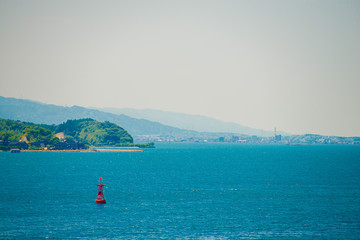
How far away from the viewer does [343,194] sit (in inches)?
4321

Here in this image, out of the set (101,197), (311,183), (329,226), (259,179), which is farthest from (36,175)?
(329,226)

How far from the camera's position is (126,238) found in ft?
214

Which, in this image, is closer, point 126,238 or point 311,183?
point 126,238

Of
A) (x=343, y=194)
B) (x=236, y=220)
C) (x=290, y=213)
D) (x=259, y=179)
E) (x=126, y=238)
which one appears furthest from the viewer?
(x=259, y=179)

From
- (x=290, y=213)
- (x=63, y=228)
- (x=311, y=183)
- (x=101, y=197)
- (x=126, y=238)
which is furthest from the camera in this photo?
(x=311, y=183)

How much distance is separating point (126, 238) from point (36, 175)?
92.1 meters

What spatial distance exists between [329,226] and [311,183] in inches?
2504

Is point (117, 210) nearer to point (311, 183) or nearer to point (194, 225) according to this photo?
point (194, 225)

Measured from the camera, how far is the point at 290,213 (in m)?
83.8

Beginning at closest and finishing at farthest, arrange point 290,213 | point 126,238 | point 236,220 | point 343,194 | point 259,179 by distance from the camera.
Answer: point 126,238 < point 236,220 < point 290,213 < point 343,194 < point 259,179

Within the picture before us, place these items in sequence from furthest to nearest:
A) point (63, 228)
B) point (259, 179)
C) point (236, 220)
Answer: point (259, 179) → point (236, 220) → point (63, 228)

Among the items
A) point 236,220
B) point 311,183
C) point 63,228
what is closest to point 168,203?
point 236,220

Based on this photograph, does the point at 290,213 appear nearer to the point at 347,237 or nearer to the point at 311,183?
the point at 347,237

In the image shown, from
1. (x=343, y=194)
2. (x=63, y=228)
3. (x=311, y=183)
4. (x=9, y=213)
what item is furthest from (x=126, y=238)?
(x=311, y=183)
